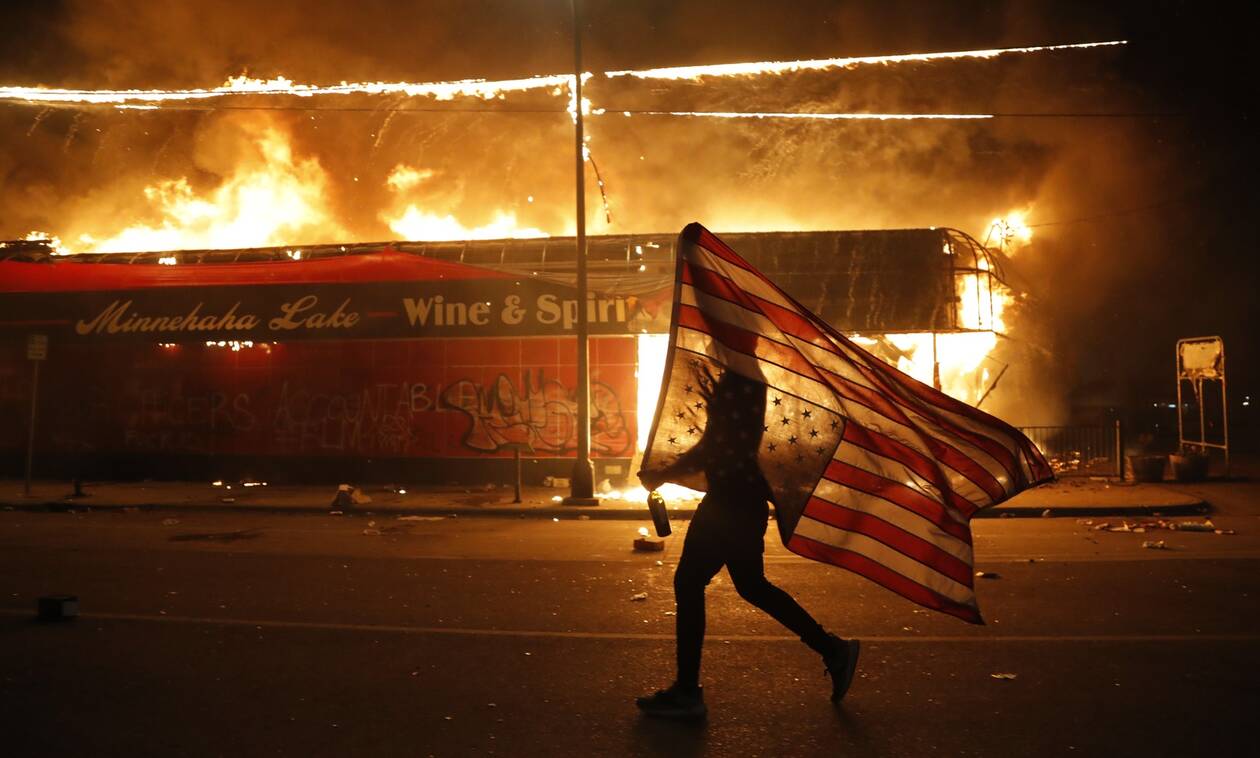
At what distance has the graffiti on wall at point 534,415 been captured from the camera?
17.0 meters

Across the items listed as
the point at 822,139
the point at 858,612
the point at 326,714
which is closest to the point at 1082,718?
the point at 858,612

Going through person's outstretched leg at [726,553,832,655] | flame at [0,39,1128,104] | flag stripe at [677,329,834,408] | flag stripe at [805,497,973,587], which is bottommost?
person's outstretched leg at [726,553,832,655]

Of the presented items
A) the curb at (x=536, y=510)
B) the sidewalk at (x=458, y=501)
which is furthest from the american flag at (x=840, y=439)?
the sidewalk at (x=458, y=501)

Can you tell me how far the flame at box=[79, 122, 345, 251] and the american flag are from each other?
22.7 m

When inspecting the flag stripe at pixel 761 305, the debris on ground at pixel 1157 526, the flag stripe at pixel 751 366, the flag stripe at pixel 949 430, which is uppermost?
the flag stripe at pixel 761 305

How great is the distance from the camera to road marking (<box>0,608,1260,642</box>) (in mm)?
5949

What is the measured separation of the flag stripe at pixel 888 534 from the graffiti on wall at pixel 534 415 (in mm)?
12292

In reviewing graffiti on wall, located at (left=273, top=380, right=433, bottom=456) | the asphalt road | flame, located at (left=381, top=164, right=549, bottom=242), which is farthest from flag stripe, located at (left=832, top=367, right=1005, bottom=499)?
flame, located at (left=381, top=164, right=549, bottom=242)

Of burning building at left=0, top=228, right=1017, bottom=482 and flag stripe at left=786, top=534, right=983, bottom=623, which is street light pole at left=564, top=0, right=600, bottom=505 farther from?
flag stripe at left=786, top=534, right=983, bottom=623

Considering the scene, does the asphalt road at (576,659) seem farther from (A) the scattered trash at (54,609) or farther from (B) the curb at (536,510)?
(B) the curb at (536,510)

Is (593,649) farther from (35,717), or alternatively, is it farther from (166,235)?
(166,235)

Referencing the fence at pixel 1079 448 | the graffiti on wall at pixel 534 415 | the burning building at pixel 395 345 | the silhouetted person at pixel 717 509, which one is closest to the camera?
the silhouetted person at pixel 717 509

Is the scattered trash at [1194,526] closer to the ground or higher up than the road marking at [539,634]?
higher up

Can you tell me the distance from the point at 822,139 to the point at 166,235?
17308 mm
